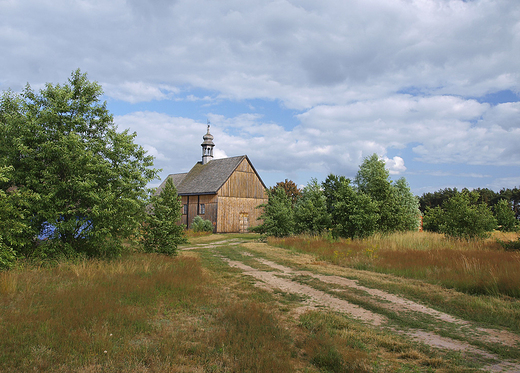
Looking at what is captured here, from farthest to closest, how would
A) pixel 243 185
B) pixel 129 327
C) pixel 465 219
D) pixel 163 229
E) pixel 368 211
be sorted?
pixel 243 185, pixel 368 211, pixel 465 219, pixel 163 229, pixel 129 327

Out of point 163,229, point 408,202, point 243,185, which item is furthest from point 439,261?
point 243,185

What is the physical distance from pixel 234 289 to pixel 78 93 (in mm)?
9699

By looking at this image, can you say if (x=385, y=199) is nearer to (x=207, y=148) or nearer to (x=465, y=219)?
(x=465, y=219)

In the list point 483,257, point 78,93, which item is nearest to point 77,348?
point 78,93

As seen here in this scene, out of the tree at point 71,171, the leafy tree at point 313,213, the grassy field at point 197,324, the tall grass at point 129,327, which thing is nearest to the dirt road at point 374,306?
the grassy field at point 197,324

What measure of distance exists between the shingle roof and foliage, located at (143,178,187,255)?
19813 mm

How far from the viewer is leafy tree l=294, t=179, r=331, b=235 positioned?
22141 millimetres

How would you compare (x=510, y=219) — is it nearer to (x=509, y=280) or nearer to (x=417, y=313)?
(x=509, y=280)

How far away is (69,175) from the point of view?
11523mm

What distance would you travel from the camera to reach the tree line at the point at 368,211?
17922 millimetres

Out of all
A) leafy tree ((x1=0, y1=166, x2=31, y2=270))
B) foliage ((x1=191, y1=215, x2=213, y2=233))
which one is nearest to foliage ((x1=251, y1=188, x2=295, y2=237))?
foliage ((x1=191, y1=215, x2=213, y2=233))

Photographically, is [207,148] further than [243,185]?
Yes

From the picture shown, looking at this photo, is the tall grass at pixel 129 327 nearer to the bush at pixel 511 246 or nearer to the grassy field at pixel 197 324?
the grassy field at pixel 197 324

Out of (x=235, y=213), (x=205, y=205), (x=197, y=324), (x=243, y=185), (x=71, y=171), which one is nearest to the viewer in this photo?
(x=197, y=324)
